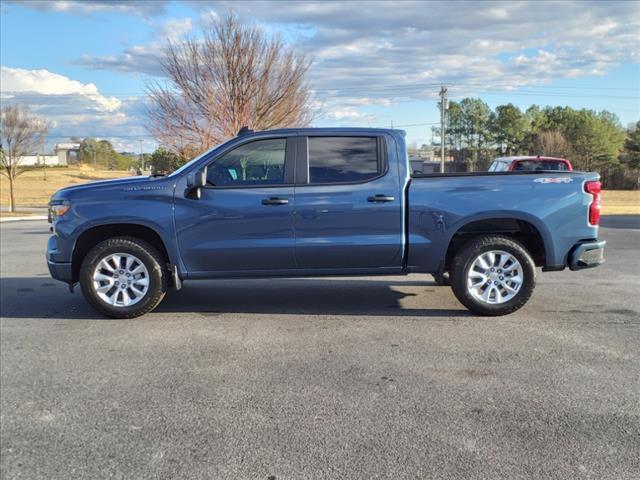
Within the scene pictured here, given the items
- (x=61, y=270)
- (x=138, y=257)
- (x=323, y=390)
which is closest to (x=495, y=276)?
(x=323, y=390)

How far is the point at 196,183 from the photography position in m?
5.68

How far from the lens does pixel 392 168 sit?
586 centimetres

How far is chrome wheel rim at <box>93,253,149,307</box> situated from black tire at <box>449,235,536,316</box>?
10.6 ft

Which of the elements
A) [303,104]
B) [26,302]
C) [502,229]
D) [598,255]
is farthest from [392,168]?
[303,104]

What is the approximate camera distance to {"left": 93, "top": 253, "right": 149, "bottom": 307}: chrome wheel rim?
5.84 meters

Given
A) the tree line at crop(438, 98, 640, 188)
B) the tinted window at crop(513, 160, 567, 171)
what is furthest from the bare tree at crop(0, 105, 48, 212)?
the tree line at crop(438, 98, 640, 188)

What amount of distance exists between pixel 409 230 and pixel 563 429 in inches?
109

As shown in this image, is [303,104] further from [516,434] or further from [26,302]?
[516,434]

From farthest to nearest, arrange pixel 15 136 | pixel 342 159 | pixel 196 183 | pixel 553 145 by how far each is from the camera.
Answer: pixel 553 145 < pixel 15 136 < pixel 342 159 < pixel 196 183

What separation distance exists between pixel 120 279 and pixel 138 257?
0.32 m

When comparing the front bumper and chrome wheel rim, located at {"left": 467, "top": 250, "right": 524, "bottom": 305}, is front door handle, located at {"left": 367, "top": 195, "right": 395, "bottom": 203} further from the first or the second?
the front bumper

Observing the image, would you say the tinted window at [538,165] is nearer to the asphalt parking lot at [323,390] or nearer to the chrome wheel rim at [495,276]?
the asphalt parking lot at [323,390]

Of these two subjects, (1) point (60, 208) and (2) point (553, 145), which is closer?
(1) point (60, 208)

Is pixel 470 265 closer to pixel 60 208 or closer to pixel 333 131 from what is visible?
pixel 333 131
